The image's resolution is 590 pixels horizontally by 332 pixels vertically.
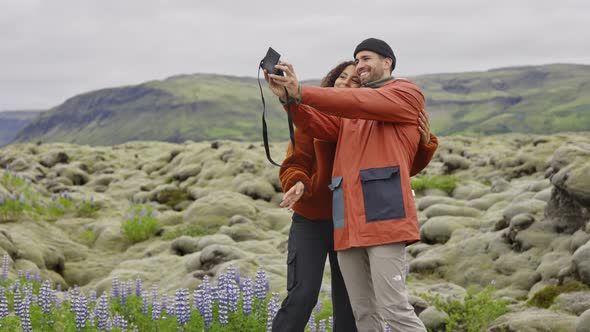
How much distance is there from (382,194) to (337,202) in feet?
1.93

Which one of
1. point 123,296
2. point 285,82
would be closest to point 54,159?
point 123,296

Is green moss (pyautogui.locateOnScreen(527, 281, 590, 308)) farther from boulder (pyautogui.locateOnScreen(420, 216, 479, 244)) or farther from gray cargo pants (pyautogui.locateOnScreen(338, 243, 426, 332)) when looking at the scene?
boulder (pyautogui.locateOnScreen(420, 216, 479, 244))

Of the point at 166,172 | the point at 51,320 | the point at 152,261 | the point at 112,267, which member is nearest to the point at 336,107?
the point at 51,320

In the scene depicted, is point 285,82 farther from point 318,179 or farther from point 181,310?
point 181,310

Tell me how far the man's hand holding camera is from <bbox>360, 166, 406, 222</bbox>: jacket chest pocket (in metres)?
→ 1.11

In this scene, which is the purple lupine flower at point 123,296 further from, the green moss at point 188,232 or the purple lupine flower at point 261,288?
the green moss at point 188,232

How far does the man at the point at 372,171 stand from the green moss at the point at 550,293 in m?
6.41

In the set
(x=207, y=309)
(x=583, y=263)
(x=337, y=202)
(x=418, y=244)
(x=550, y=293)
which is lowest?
(x=418, y=244)

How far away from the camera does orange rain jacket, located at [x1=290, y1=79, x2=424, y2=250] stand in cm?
585

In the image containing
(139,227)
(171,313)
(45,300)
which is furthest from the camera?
(139,227)

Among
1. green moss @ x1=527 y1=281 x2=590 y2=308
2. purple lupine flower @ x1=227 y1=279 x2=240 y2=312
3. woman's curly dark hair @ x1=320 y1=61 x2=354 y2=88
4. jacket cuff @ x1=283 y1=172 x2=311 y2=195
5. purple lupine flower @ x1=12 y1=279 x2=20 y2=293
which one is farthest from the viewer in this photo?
green moss @ x1=527 y1=281 x2=590 y2=308

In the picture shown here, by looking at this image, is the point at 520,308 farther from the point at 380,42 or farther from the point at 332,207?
the point at 380,42

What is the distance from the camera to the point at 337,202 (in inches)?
250

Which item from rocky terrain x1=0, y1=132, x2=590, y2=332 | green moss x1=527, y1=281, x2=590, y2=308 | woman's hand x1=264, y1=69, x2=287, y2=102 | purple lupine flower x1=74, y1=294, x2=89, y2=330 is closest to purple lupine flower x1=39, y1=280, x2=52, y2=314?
purple lupine flower x1=74, y1=294, x2=89, y2=330
